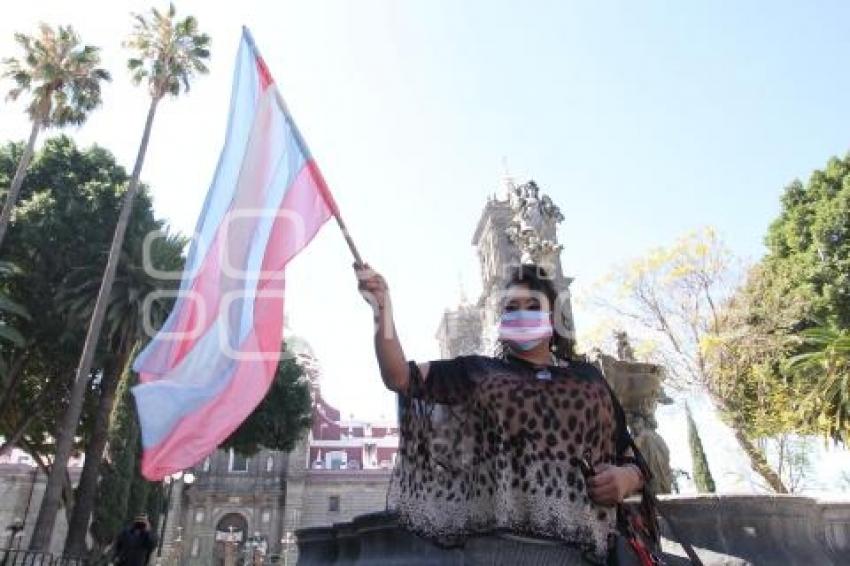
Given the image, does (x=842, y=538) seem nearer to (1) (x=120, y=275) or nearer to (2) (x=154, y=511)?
(1) (x=120, y=275)

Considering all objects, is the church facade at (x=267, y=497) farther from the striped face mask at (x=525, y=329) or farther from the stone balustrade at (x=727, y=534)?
the striped face mask at (x=525, y=329)

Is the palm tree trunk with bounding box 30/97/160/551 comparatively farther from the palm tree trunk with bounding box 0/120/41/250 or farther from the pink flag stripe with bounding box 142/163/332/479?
the pink flag stripe with bounding box 142/163/332/479

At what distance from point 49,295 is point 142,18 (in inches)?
386

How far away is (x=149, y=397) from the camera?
3273 millimetres

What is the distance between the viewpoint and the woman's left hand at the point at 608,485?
7.01 feet

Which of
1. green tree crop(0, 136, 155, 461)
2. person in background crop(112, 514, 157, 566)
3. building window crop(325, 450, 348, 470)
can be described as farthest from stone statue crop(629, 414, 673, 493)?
building window crop(325, 450, 348, 470)

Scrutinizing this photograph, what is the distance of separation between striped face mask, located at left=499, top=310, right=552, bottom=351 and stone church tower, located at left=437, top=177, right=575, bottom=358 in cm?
A: 1311

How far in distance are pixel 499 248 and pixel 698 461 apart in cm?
1933

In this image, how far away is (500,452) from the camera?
7.32 ft

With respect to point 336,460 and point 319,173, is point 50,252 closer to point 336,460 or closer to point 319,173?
point 319,173

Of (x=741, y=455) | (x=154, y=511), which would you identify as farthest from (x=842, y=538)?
(x=154, y=511)

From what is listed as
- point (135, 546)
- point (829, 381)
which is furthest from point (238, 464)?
point (829, 381)

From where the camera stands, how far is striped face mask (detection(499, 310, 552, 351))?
99.0 inches

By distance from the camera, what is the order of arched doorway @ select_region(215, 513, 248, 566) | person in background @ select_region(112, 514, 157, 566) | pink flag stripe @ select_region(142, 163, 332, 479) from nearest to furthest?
1. pink flag stripe @ select_region(142, 163, 332, 479)
2. person in background @ select_region(112, 514, 157, 566)
3. arched doorway @ select_region(215, 513, 248, 566)
